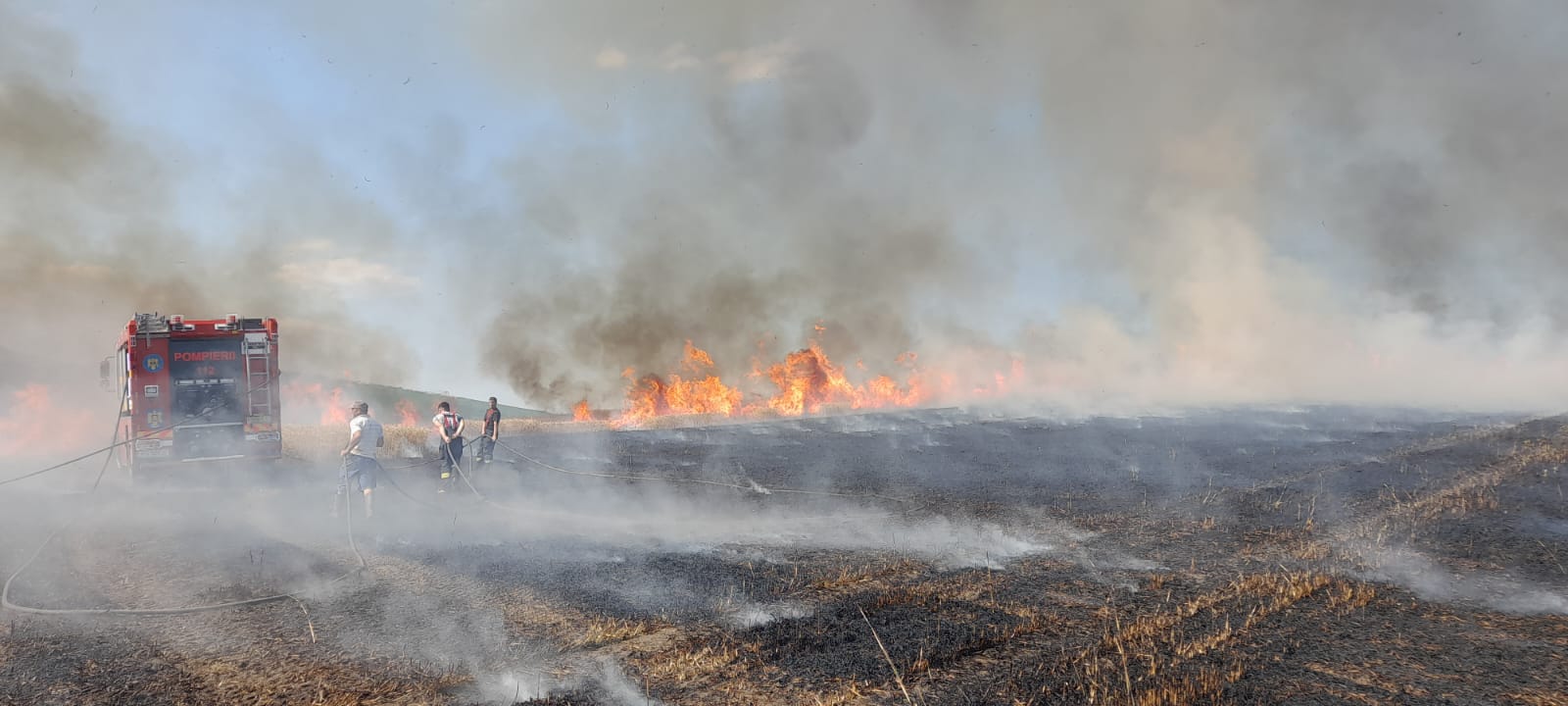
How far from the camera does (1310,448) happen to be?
2692 cm

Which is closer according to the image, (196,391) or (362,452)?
(362,452)

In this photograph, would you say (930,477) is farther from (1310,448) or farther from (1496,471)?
(1310,448)

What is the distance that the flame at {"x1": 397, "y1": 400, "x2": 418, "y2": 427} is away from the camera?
132 ft

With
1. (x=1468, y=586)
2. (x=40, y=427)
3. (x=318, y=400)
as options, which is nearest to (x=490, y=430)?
(x=1468, y=586)

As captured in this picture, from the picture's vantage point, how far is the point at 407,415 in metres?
40.5

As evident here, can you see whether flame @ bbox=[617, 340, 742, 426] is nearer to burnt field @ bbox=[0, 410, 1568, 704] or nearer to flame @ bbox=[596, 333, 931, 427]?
flame @ bbox=[596, 333, 931, 427]

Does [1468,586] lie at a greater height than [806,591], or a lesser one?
lesser

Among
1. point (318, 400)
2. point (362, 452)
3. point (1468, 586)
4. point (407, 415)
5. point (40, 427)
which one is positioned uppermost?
point (318, 400)

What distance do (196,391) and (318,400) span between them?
1114 inches

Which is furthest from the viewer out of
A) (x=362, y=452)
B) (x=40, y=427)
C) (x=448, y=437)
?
(x=40, y=427)

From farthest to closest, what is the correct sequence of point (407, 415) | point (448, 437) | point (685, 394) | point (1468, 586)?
point (685, 394) < point (407, 415) < point (448, 437) < point (1468, 586)

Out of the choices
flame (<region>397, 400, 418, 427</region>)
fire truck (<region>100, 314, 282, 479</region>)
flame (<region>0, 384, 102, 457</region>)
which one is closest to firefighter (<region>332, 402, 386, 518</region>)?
fire truck (<region>100, 314, 282, 479</region>)

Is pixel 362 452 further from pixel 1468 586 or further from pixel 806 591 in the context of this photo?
pixel 1468 586

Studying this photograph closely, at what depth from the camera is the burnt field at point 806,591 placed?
6.27m
